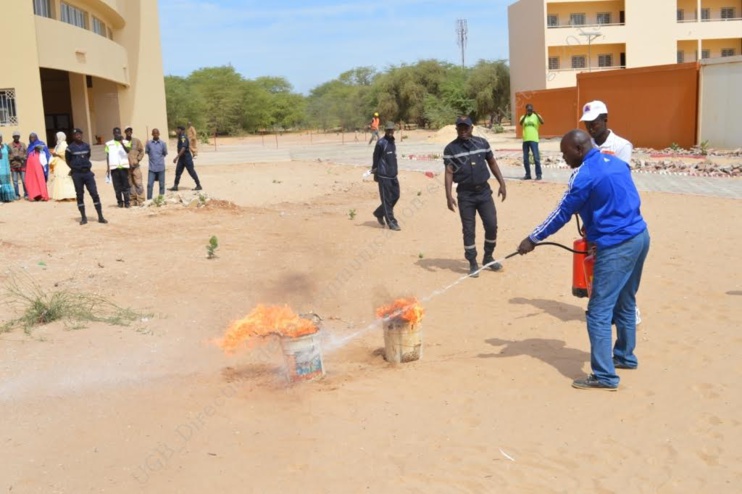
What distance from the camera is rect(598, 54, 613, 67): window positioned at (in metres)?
51.3

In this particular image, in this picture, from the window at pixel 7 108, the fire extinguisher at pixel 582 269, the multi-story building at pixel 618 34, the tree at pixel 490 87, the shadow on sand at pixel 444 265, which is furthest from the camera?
the tree at pixel 490 87

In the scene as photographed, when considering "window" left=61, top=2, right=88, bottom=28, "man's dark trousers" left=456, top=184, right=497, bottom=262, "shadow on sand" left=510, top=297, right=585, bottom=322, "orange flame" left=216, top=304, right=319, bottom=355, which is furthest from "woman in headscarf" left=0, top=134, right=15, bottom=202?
"window" left=61, top=2, right=88, bottom=28

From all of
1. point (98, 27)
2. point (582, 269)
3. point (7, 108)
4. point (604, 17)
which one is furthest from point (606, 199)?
point (604, 17)

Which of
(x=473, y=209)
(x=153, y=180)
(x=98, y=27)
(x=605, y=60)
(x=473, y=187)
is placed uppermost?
(x=98, y=27)

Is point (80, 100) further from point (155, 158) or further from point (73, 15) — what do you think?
point (155, 158)

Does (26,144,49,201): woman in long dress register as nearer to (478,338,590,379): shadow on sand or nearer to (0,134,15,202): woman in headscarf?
(0,134,15,202): woman in headscarf

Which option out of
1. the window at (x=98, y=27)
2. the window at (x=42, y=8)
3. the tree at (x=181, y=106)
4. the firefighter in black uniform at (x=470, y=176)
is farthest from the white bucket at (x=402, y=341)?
the tree at (x=181, y=106)

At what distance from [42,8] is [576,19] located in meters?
36.2

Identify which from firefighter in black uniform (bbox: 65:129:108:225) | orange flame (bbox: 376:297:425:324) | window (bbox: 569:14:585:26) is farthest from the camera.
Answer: window (bbox: 569:14:585:26)

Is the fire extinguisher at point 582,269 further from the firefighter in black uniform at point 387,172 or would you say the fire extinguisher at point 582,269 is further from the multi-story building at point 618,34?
the multi-story building at point 618,34

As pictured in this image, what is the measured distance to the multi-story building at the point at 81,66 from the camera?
23.7 meters

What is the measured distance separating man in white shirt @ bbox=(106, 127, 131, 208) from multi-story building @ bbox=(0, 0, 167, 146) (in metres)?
10.7

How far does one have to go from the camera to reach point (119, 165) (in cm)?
1462


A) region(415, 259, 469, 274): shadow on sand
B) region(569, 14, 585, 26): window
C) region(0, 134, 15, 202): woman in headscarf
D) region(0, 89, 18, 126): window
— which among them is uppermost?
region(569, 14, 585, 26): window
